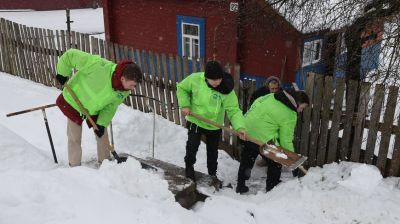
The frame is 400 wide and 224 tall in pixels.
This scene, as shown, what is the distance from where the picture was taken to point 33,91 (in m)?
7.95

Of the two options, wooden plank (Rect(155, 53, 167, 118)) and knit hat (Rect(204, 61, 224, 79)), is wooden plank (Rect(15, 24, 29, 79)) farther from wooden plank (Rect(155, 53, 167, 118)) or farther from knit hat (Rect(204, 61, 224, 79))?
knit hat (Rect(204, 61, 224, 79))

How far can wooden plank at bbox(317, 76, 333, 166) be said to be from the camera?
4.90 m

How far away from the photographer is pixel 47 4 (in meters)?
27.0

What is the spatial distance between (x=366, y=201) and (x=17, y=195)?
3.30 m

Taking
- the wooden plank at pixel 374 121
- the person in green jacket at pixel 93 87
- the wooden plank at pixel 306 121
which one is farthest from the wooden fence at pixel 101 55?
the wooden plank at pixel 374 121

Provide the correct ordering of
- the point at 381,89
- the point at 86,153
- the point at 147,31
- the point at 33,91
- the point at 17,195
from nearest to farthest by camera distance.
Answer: the point at 17,195, the point at 381,89, the point at 86,153, the point at 33,91, the point at 147,31

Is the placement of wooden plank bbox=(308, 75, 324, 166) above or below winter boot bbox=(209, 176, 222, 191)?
above

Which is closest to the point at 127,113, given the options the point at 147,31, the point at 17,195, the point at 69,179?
the point at 69,179

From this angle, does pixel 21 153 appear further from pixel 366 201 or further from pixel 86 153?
pixel 366 201

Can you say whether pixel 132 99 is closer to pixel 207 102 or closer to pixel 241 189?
pixel 207 102

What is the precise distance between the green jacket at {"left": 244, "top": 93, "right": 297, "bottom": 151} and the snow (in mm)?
551

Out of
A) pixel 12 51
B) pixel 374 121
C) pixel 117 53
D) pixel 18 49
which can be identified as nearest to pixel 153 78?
pixel 117 53

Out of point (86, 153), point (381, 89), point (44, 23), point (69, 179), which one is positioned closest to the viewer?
point (69, 179)

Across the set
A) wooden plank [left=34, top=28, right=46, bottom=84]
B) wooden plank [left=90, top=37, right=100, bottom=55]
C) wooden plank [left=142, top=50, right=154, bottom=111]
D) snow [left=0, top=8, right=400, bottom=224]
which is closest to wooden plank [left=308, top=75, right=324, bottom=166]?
snow [left=0, top=8, right=400, bottom=224]
